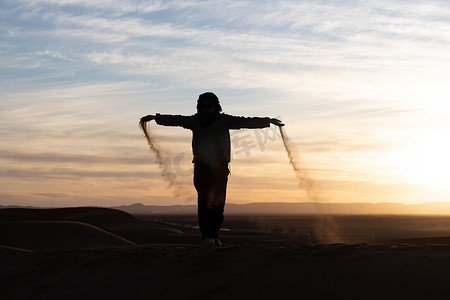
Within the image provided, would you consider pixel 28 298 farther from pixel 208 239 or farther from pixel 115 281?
pixel 208 239

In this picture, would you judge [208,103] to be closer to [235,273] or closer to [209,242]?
[209,242]

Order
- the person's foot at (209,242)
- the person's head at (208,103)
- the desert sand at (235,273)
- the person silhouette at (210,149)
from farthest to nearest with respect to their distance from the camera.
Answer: the person's head at (208,103) → the person silhouette at (210,149) → the person's foot at (209,242) → the desert sand at (235,273)

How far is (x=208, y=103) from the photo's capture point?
842cm

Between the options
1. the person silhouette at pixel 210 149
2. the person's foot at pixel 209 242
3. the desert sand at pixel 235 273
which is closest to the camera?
the desert sand at pixel 235 273

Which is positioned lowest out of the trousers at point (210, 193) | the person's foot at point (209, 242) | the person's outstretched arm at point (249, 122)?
the person's foot at point (209, 242)

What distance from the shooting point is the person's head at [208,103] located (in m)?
8.42

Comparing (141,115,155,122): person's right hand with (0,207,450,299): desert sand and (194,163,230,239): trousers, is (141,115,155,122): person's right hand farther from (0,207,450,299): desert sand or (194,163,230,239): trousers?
(0,207,450,299): desert sand

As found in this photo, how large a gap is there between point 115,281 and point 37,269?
5.01ft

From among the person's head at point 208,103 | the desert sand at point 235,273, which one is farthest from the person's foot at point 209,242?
the person's head at point 208,103

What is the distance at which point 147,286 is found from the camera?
651cm

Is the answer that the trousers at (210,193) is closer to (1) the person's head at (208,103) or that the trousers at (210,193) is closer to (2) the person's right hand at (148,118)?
(1) the person's head at (208,103)

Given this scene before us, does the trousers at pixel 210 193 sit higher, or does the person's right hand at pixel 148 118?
the person's right hand at pixel 148 118

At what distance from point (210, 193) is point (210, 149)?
603 mm

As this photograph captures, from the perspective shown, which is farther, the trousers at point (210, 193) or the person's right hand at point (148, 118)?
the person's right hand at point (148, 118)
